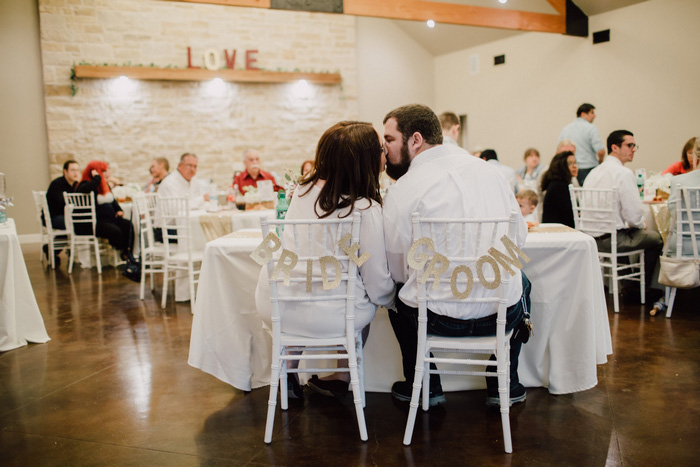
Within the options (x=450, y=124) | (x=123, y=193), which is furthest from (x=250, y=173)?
(x=450, y=124)

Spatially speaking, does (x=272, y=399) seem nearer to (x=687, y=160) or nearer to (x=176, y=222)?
(x=176, y=222)

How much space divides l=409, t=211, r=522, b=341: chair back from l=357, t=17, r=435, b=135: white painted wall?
30.6 ft

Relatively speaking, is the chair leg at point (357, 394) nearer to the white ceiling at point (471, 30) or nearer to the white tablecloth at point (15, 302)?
the white tablecloth at point (15, 302)

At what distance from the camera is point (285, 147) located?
36.2 feet

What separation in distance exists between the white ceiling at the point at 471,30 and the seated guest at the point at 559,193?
14.9ft

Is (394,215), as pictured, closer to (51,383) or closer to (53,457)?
(53,457)

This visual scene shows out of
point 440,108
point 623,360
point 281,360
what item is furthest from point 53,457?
point 440,108

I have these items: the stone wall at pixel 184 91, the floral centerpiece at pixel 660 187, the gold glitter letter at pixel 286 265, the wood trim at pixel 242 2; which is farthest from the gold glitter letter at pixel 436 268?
the stone wall at pixel 184 91

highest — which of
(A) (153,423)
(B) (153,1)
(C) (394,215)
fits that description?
(B) (153,1)

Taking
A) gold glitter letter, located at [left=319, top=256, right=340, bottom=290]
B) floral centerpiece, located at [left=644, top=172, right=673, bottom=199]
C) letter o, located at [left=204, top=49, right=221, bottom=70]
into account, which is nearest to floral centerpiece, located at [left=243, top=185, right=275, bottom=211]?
gold glitter letter, located at [left=319, top=256, right=340, bottom=290]

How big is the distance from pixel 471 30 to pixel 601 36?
98.8 inches

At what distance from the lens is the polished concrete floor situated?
237 cm

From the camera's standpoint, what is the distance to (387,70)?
1176cm

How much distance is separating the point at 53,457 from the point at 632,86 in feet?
27.5
